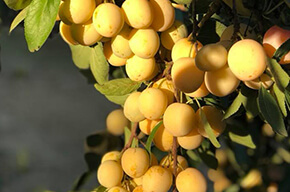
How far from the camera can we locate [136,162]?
615 millimetres

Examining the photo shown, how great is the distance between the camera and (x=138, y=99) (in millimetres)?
607

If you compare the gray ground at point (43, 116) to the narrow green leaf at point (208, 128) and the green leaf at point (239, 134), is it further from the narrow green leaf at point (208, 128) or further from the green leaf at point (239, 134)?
the narrow green leaf at point (208, 128)

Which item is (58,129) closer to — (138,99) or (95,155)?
(95,155)

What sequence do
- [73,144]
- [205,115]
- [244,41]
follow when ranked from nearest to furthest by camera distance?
[244,41] < [205,115] < [73,144]

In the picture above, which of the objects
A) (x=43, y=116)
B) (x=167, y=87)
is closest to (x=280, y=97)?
(x=167, y=87)

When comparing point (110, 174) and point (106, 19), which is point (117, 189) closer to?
point (110, 174)

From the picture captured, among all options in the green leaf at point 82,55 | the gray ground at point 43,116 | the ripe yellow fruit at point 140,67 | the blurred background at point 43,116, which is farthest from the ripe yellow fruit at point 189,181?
the gray ground at point 43,116

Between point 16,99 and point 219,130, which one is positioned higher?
point 219,130

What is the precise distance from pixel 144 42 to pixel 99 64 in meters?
0.13

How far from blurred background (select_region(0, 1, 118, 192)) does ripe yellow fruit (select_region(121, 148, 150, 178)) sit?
191cm

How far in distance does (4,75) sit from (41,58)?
0.27 metres

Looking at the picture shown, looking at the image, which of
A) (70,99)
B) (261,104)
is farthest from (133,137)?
(70,99)

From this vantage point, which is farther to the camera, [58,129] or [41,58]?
[41,58]

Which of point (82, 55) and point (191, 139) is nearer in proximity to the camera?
point (191, 139)
